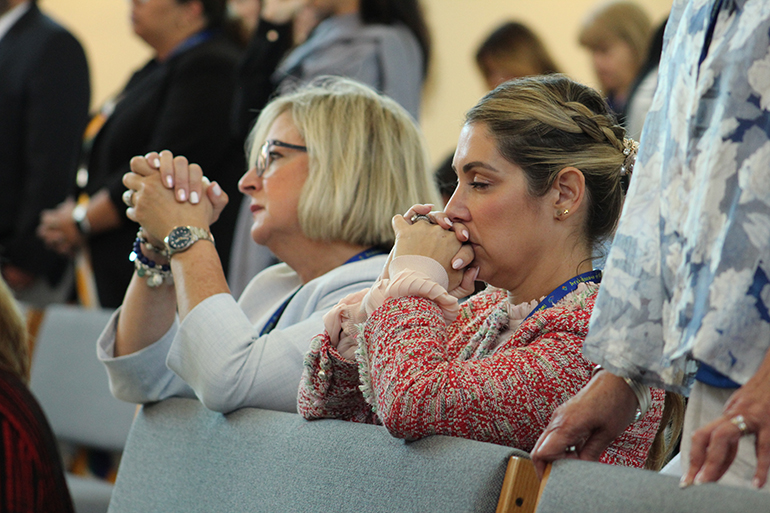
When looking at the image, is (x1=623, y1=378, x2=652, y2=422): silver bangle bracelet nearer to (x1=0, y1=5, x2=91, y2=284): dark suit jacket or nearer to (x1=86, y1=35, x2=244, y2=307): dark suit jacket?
(x1=86, y1=35, x2=244, y2=307): dark suit jacket

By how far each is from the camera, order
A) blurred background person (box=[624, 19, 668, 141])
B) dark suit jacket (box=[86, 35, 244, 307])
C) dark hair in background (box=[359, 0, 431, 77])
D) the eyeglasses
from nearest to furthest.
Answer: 1. the eyeglasses
2. blurred background person (box=[624, 19, 668, 141])
3. dark hair in background (box=[359, 0, 431, 77])
4. dark suit jacket (box=[86, 35, 244, 307])

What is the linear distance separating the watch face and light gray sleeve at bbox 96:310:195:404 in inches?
10.2

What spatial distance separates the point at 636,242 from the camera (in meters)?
1.09

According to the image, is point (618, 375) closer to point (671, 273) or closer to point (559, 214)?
point (671, 273)

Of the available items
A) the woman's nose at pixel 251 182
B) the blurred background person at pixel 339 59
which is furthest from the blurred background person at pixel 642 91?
the woman's nose at pixel 251 182

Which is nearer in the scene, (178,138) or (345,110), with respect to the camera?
(345,110)

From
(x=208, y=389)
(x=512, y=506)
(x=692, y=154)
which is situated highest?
(x=692, y=154)

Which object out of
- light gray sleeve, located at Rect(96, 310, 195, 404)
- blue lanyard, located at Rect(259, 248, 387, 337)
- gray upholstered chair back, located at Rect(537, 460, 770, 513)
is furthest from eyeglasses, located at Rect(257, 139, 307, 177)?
gray upholstered chair back, located at Rect(537, 460, 770, 513)

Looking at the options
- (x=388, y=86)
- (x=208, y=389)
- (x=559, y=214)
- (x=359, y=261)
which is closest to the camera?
(x=559, y=214)

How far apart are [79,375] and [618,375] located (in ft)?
7.82

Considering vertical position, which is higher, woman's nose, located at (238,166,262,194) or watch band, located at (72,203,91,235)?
woman's nose, located at (238,166,262,194)

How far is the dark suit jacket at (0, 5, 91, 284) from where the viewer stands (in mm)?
3840

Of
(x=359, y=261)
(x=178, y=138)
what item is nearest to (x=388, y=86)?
(x=178, y=138)

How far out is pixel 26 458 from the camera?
1.77 meters
